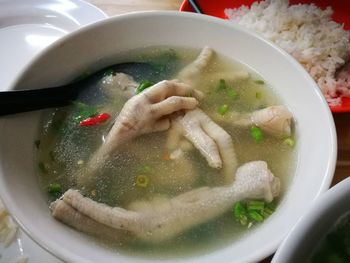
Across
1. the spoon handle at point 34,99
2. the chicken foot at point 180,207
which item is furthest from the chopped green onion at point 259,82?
the spoon handle at point 34,99

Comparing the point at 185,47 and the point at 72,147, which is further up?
the point at 185,47

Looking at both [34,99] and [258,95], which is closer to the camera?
[34,99]

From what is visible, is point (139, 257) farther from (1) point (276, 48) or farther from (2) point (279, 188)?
(1) point (276, 48)

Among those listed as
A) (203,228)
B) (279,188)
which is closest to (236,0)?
(279,188)

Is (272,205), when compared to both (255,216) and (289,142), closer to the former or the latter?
(255,216)

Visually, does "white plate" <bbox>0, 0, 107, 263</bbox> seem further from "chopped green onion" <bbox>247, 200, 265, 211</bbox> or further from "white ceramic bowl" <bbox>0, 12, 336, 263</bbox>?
"chopped green onion" <bbox>247, 200, 265, 211</bbox>

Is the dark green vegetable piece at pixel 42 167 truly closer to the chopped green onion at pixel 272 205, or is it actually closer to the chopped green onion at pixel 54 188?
the chopped green onion at pixel 54 188

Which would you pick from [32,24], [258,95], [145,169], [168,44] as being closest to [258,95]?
[258,95]
